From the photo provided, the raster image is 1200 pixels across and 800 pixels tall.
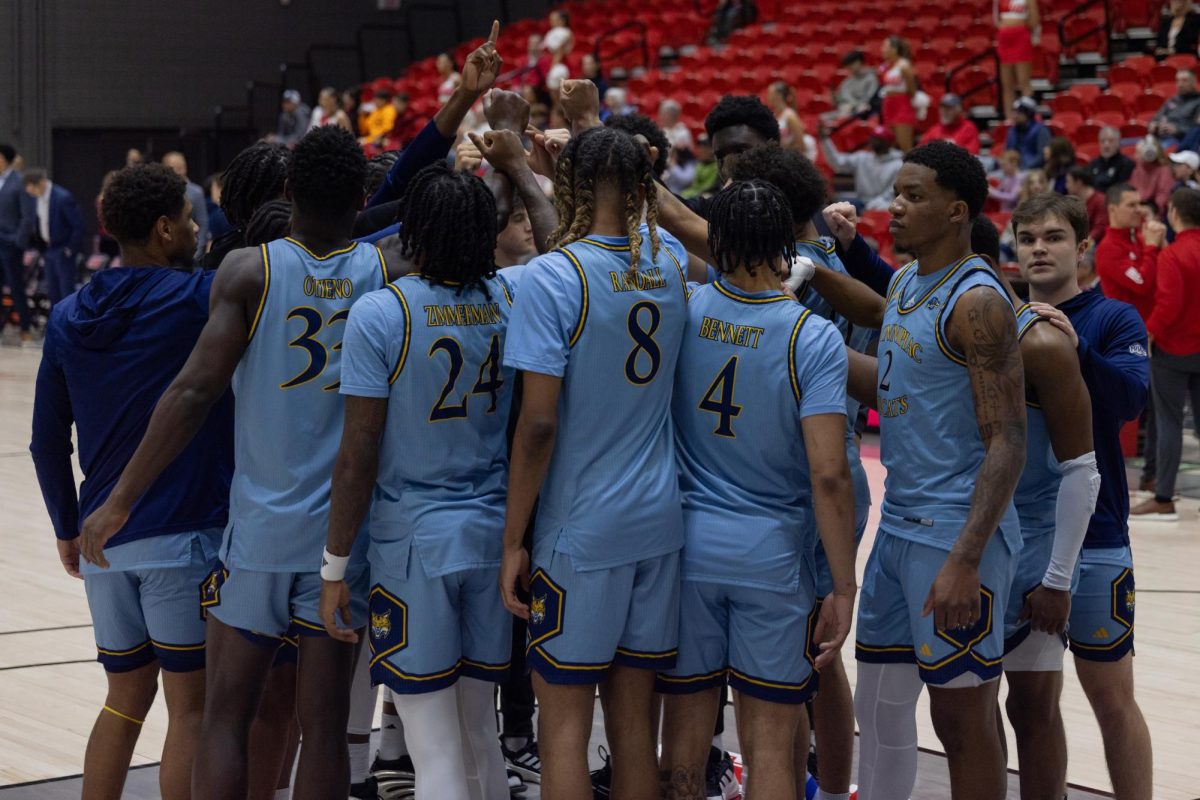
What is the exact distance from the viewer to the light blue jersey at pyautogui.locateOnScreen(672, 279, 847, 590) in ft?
10.5

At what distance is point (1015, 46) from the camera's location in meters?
14.5

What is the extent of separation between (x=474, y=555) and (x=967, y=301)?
3.84ft

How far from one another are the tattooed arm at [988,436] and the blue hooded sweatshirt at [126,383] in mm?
1688

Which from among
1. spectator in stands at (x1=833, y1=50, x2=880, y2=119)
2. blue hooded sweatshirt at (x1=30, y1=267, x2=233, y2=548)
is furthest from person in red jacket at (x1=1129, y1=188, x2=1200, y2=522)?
spectator in stands at (x1=833, y1=50, x2=880, y2=119)

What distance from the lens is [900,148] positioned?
14477mm

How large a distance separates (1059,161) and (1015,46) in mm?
3191

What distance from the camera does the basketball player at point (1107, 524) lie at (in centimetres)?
370

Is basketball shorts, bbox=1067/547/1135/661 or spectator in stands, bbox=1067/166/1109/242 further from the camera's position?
spectator in stands, bbox=1067/166/1109/242

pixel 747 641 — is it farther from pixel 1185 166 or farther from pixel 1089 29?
pixel 1089 29

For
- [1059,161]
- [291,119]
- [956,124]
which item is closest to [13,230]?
[291,119]

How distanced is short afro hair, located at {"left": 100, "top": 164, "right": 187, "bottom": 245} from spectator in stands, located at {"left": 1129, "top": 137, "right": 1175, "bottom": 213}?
30.4 ft

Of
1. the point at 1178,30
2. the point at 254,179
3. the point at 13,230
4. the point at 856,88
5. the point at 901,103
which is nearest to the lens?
the point at 254,179

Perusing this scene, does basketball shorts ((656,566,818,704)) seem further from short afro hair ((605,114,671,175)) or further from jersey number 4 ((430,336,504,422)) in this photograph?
short afro hair ((605,114,671,175))

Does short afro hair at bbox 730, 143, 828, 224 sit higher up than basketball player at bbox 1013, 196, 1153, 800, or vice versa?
short afro hair at bbox 730, 143, 828, 224
